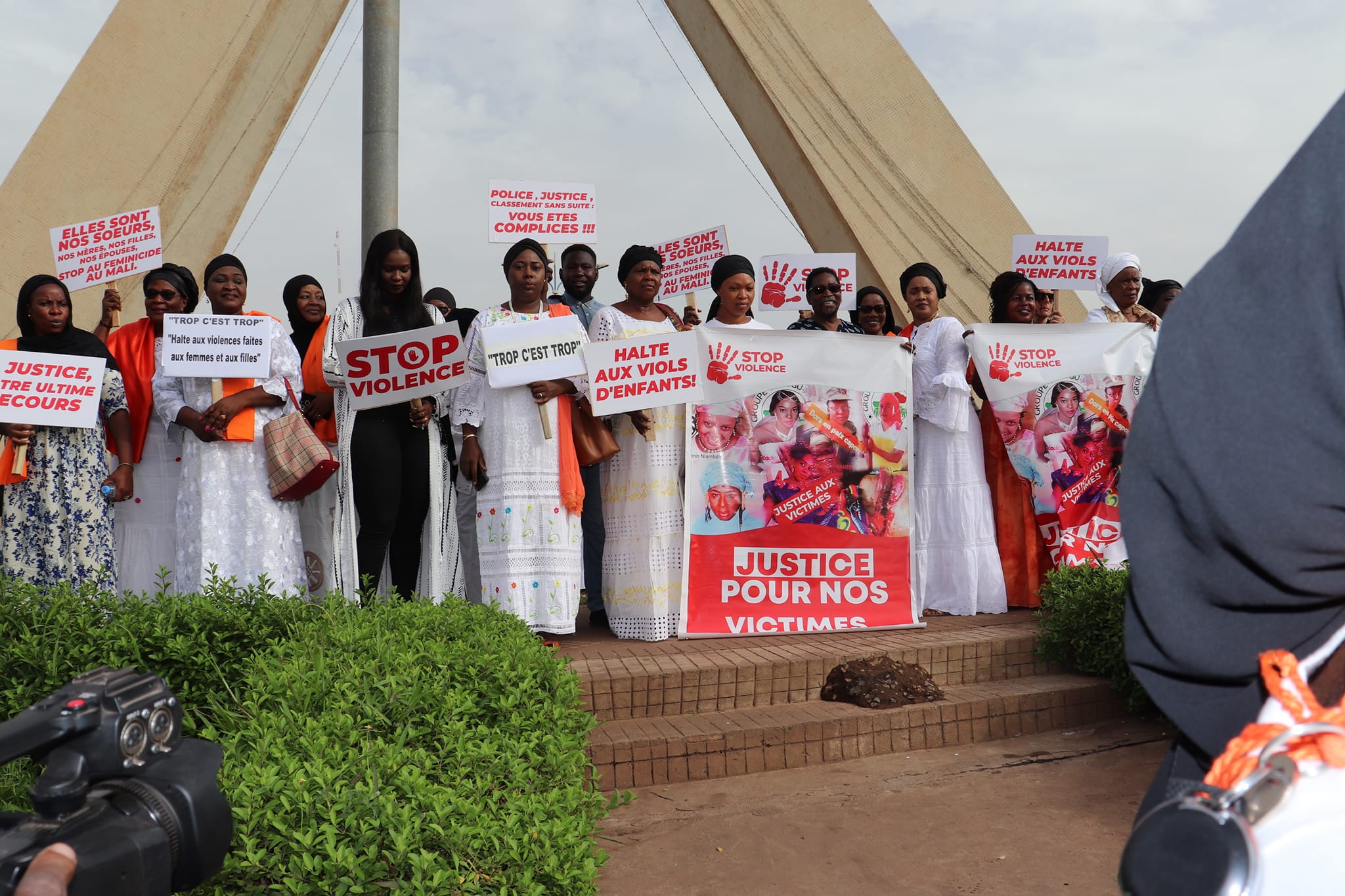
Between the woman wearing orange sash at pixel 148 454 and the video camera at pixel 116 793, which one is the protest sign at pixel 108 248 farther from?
the video camera at pixel 116 793

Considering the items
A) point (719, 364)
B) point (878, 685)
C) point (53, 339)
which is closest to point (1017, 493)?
point (719, 364)

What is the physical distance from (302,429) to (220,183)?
7.36 metres

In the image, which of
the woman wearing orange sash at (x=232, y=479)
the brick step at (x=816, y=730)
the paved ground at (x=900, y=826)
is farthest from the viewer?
the woman wearing orange sash at (x=232, y=479)

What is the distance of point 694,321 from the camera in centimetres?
654

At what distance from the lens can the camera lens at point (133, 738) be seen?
1.16 m

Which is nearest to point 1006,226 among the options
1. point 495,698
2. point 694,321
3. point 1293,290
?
point 694,321

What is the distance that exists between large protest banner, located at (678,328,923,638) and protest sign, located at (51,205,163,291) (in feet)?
12.1

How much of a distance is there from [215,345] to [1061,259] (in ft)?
18.5

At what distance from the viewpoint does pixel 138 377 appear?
5.43 meters

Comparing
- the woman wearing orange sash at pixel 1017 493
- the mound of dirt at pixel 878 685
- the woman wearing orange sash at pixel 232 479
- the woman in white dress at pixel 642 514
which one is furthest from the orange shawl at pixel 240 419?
the woman wearing orange sash at pixel 1017 493

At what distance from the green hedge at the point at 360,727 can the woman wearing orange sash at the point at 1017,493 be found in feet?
11.1

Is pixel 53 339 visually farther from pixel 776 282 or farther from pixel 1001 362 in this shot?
pixel 1001 362

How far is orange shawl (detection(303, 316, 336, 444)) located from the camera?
5.36m

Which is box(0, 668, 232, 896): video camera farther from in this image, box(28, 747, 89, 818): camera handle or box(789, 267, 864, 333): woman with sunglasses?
box(789, 267, 864, 333): woman with sunglasses
